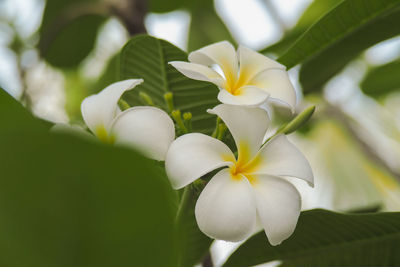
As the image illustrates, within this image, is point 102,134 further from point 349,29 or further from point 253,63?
point 349,29

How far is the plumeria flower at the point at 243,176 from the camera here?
0.35 meters

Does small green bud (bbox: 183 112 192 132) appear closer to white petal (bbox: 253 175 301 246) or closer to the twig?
white petal (bbox: 253 175 301 246)

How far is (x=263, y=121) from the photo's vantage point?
0.41 metres

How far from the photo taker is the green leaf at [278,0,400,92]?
519mm

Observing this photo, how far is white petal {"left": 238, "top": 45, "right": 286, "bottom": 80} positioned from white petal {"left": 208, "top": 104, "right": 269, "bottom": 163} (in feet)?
0.26

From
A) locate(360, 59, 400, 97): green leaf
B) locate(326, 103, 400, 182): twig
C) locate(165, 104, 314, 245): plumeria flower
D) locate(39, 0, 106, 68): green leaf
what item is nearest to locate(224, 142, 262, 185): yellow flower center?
locate(165, 104, 314, 245): plumeria flower

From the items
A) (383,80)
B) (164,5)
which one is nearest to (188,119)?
(383,80)

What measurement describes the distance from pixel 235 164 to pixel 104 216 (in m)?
0.19

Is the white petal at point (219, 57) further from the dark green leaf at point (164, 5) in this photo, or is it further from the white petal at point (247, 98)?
the dark green leaf at point (164, 5)

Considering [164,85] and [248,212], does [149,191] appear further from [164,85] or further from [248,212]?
[164,85]

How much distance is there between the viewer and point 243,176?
387 mm

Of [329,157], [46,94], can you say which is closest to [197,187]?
[46,94]

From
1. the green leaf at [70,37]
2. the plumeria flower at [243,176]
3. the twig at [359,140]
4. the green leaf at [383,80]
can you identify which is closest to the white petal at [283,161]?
the plumeria flower at [243,176]

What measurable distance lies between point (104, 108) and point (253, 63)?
17cm
